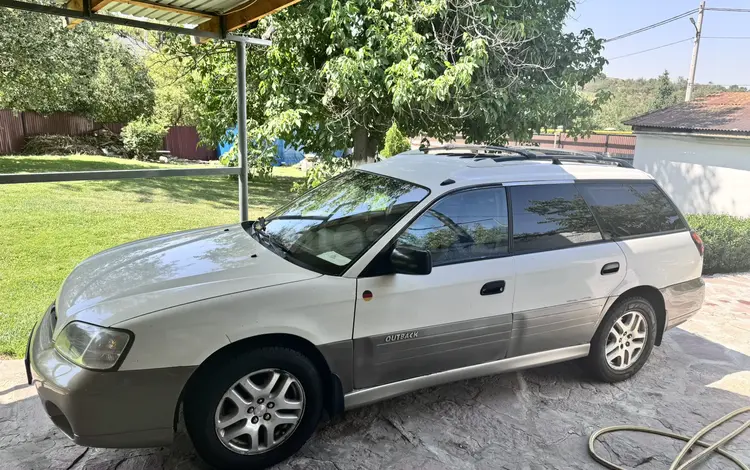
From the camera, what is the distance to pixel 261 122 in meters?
10.5

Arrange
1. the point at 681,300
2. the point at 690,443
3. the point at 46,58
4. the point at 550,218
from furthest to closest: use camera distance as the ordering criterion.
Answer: the point at 46,58, the point at 681,300, the point at 550,218, the point at 690,443

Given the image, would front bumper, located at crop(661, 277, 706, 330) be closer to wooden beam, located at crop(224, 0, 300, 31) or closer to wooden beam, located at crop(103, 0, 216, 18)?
wooden beam, located at crop(224, 0, 300, 31)

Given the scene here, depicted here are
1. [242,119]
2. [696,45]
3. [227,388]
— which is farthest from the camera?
[696,45]

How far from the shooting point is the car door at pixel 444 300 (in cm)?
290

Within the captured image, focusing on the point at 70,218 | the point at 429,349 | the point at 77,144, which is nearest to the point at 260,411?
the point at 429,349

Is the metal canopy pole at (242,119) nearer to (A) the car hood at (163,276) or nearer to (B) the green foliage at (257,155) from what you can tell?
(A) the car hood at (163,276)

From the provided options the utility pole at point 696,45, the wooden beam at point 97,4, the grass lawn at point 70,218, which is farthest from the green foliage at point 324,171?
the utility pole at point 696,45

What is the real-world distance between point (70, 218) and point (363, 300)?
8106mm

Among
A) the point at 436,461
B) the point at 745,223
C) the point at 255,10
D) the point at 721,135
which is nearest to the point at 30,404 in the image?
the point at 436,461

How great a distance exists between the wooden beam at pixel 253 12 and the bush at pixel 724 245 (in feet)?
23.3

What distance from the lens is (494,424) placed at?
3.33 metres

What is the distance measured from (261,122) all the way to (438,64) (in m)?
4.15

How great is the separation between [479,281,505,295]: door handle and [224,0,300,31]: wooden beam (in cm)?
258

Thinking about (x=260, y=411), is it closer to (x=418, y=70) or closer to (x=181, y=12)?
(x=181, y=12)
